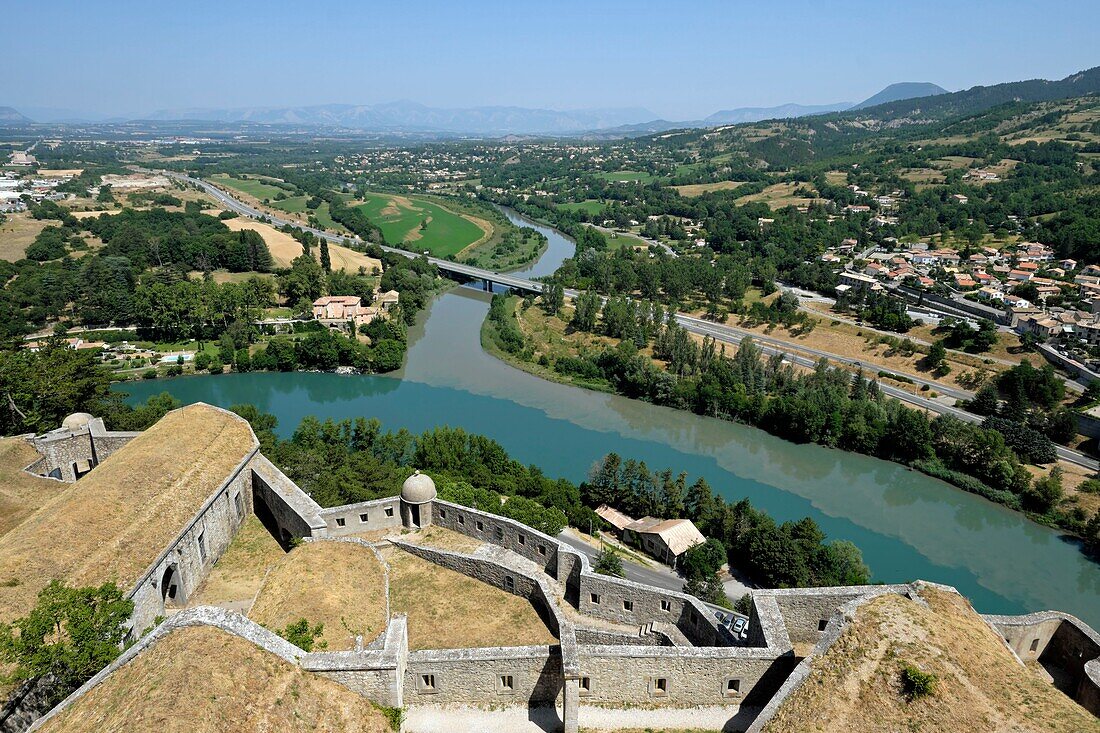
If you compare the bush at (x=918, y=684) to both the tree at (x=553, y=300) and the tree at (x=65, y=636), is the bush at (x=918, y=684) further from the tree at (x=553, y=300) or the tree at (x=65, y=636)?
the tree at (x=553, y=300)

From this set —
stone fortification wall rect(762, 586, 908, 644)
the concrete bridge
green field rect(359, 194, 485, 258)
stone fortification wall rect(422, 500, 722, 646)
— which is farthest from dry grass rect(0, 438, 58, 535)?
green field rect(359, 194, 485, 258)

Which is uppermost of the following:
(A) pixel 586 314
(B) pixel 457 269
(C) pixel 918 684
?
(C) pixel 918 684

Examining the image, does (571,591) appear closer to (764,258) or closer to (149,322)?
(149,322)

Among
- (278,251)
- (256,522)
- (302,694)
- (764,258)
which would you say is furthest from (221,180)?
(302,694)

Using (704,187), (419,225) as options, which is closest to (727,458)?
(419,225)

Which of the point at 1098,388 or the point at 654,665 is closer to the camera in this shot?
the point at 654,665

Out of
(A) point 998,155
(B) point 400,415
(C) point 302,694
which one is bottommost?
(B) point 400,415

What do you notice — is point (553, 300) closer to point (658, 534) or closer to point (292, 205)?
point (658, 534)
